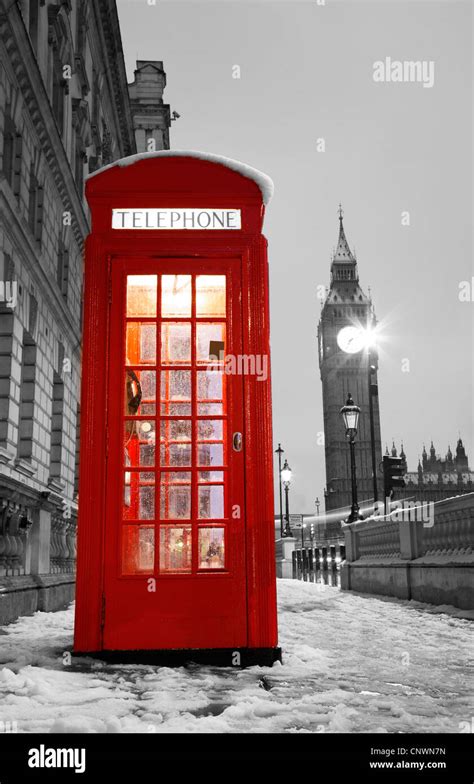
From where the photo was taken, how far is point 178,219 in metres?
4.96

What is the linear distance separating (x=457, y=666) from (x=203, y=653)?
1.73 m

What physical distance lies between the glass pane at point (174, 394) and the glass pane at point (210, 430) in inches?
5.1

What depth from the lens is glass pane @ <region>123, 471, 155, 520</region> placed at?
15.5 feet

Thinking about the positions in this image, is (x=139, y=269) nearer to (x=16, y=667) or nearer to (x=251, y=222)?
(x=251, y=222)

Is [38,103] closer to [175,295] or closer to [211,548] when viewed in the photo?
[175,295]

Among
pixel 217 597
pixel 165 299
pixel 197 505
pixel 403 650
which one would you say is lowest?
pixel 403 650

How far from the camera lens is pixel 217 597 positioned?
4.59 metres

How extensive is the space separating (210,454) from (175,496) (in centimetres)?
36

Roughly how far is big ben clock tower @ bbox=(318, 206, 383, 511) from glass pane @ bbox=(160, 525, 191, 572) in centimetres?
10119

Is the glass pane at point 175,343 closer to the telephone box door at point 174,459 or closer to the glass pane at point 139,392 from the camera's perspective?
the telephone box door at point 174,459

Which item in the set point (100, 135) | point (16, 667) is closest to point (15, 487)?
point (16, 667)

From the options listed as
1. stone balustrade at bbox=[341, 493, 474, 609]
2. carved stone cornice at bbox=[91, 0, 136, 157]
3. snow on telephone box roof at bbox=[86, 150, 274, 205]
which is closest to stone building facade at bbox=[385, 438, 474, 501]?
carved stone cornice at bbox=[91, 0, 136, 157]
